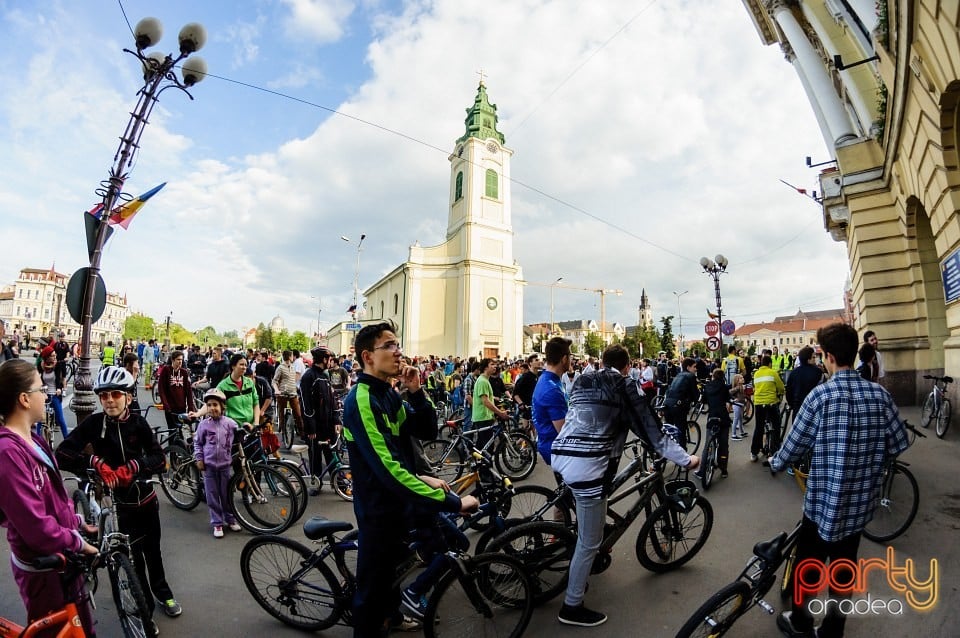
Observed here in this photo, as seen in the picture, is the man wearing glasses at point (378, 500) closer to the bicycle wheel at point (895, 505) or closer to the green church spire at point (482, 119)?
the bicycle wheel at point (895, 505)

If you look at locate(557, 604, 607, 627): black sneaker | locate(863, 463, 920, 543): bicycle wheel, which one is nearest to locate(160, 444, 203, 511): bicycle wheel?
locate(557, 604, 607, 627): black sneaker

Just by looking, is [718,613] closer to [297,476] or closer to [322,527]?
[322,527]

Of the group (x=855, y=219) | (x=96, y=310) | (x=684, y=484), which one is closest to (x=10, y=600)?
(x=96, y=310)

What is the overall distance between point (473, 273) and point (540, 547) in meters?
40.7

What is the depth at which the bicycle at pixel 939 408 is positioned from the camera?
25.2 ft

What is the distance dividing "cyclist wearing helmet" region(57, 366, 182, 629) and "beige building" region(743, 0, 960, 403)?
8.97 metres

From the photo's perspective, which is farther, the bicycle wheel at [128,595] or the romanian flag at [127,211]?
the romanian flag at [127,211]

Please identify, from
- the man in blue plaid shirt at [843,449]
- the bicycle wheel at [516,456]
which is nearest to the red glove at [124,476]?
the man in blue plaid shirt at [843,449]

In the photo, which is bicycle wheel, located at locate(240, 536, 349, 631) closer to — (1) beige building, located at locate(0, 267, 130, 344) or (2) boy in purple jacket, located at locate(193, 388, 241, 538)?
(2) boy in purple jacket, located at locate(193, 388, 241, 538)

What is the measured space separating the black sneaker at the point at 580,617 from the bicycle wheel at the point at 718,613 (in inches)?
29.3

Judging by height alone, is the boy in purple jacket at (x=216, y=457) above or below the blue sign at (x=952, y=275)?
below

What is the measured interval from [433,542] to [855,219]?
13911 mm

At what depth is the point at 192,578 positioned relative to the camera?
415cm

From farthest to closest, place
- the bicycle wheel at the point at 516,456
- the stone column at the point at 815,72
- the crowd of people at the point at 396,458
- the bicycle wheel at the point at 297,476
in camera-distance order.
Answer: the stone column at the point at 815,72 → the bicycle wheel at the point at 516,456 → the bicycle wheel at the point at 297,476 → the crowd of people at the point at 396,458
